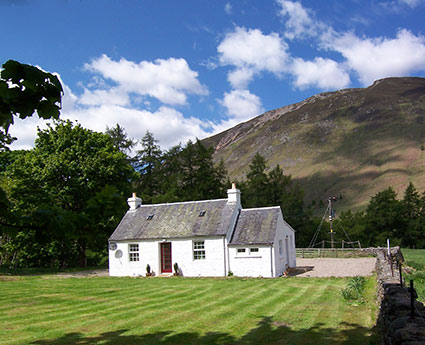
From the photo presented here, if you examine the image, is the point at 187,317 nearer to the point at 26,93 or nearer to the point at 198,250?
the point at 26,93

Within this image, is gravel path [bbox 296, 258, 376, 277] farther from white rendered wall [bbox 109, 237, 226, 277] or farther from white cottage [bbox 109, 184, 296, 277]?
white rendered wall [bbox 109, 237, 226, 277]

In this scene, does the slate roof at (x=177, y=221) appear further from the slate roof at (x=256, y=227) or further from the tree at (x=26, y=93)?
the tree at (x=26, y=93)

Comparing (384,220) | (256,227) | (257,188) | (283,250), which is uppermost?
(257,188)

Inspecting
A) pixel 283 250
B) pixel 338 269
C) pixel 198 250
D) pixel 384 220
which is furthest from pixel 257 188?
pixel 198 250

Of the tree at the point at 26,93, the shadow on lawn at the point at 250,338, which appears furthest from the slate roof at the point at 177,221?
the tree at the point at 26,93

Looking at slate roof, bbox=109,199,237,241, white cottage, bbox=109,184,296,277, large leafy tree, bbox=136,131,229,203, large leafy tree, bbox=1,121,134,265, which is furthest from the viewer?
large leafy tree, bbox=136,131,229,203

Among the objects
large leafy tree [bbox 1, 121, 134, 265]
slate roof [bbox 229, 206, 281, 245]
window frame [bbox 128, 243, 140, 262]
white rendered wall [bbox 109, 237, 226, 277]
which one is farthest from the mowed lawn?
large leafy tree [bbox 1, 121, 134, 265]

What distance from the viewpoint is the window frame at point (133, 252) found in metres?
27.8

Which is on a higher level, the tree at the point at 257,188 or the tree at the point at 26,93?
the tree at the point at 257,188

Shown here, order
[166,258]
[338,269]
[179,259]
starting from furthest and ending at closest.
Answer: [338,269], [166,258], [179,259]

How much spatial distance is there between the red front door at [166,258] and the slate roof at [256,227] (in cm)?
457

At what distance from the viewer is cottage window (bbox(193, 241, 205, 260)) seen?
26172 millimetres

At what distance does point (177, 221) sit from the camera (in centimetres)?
2798

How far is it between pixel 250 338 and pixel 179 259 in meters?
17.7
